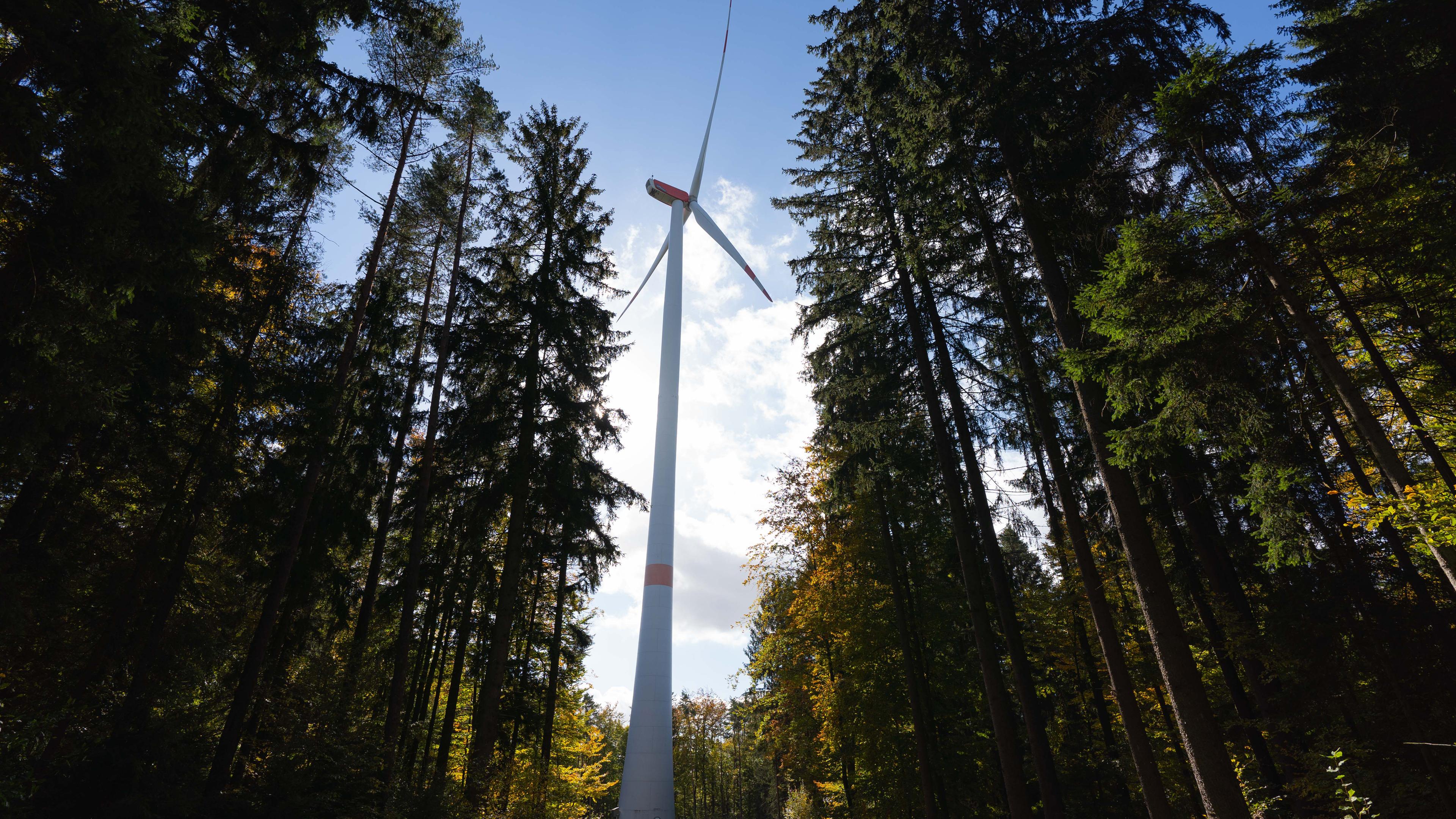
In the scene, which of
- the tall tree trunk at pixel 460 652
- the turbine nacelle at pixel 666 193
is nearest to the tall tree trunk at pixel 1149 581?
the tall tree trunk at pixel 460 652

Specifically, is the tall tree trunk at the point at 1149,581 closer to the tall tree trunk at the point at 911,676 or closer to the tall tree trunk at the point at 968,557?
the tall tree trunk at the point at 968,557

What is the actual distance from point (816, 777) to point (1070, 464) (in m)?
19.0

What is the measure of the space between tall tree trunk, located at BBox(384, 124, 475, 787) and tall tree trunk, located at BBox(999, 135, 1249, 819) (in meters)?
11.4

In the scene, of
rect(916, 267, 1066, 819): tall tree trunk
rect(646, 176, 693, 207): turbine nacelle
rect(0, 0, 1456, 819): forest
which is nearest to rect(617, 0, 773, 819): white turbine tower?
rect(0, 0, 1456, 819): forest

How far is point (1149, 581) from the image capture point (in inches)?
278

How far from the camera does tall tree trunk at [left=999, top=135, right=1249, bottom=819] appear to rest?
20.1ft

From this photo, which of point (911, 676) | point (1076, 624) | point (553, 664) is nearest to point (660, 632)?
point (553, 664)

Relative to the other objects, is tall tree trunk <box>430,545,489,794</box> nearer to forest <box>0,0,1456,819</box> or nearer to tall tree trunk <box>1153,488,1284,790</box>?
forest <box>0,0,1456,819</box>

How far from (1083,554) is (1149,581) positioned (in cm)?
181

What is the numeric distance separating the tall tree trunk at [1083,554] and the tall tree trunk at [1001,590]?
1283mm

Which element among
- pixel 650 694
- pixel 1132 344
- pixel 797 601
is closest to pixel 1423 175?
pixel 1132 344

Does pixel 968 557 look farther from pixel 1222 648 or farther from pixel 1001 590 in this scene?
pixel 1222 648

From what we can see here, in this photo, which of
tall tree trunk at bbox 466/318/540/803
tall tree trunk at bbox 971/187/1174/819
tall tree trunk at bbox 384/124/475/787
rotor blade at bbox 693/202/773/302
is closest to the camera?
tall tree trunk at bbox 971/187/1174/819

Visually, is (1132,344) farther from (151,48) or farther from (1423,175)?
(151,48)
